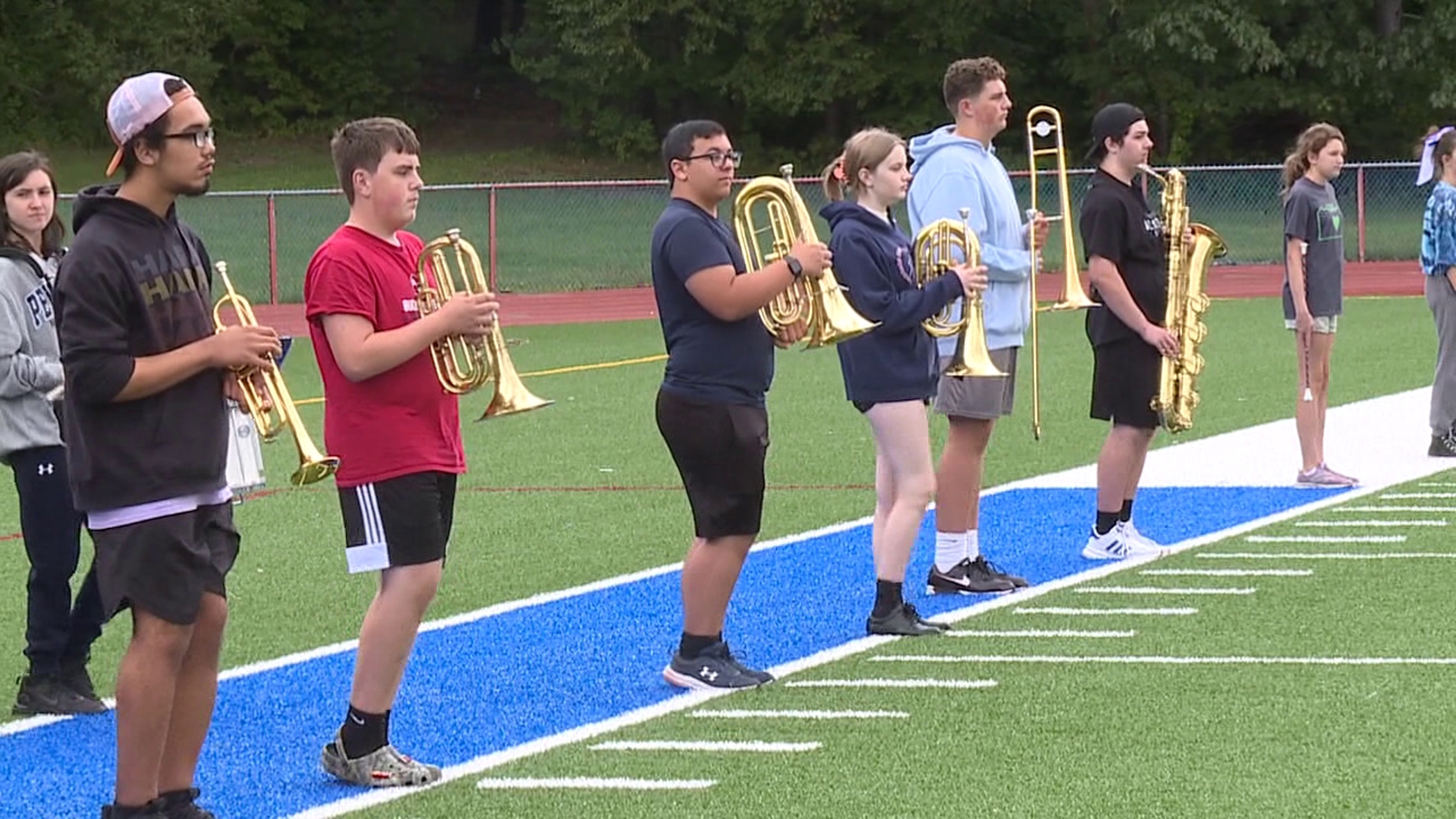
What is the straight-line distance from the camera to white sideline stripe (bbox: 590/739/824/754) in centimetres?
639

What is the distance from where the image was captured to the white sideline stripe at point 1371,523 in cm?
1008

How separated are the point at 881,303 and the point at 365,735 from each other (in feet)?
8.84

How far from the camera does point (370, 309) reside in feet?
19.5

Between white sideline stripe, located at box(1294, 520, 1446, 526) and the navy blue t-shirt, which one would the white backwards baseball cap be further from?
white sideline stripe, located at box(1294, 520, 1446, 526)

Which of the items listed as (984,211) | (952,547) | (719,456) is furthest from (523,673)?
(984,211)

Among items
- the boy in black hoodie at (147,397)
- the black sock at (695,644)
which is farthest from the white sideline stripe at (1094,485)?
the boy in black hoodie at (147,397)

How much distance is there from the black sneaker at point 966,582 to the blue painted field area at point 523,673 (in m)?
0.11

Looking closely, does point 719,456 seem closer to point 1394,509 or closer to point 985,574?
point 985,574

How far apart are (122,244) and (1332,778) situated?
333 cm

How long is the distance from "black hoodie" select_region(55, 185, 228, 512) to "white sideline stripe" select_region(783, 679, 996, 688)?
2.42 meters

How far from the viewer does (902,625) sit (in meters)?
8.03

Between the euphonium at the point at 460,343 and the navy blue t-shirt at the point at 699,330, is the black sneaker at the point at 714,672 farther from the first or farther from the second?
the euphonium at the point at 460,343

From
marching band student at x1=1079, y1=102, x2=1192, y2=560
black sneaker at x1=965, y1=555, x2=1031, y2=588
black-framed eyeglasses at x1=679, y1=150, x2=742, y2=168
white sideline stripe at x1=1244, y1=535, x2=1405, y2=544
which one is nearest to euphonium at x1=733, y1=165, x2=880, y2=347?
black-framed eyeglasses at x1=679, y1=150, x2=742, y2=168

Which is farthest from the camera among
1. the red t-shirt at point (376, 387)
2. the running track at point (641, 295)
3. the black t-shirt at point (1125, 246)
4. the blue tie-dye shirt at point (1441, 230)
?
the running track at point (641, 295)
